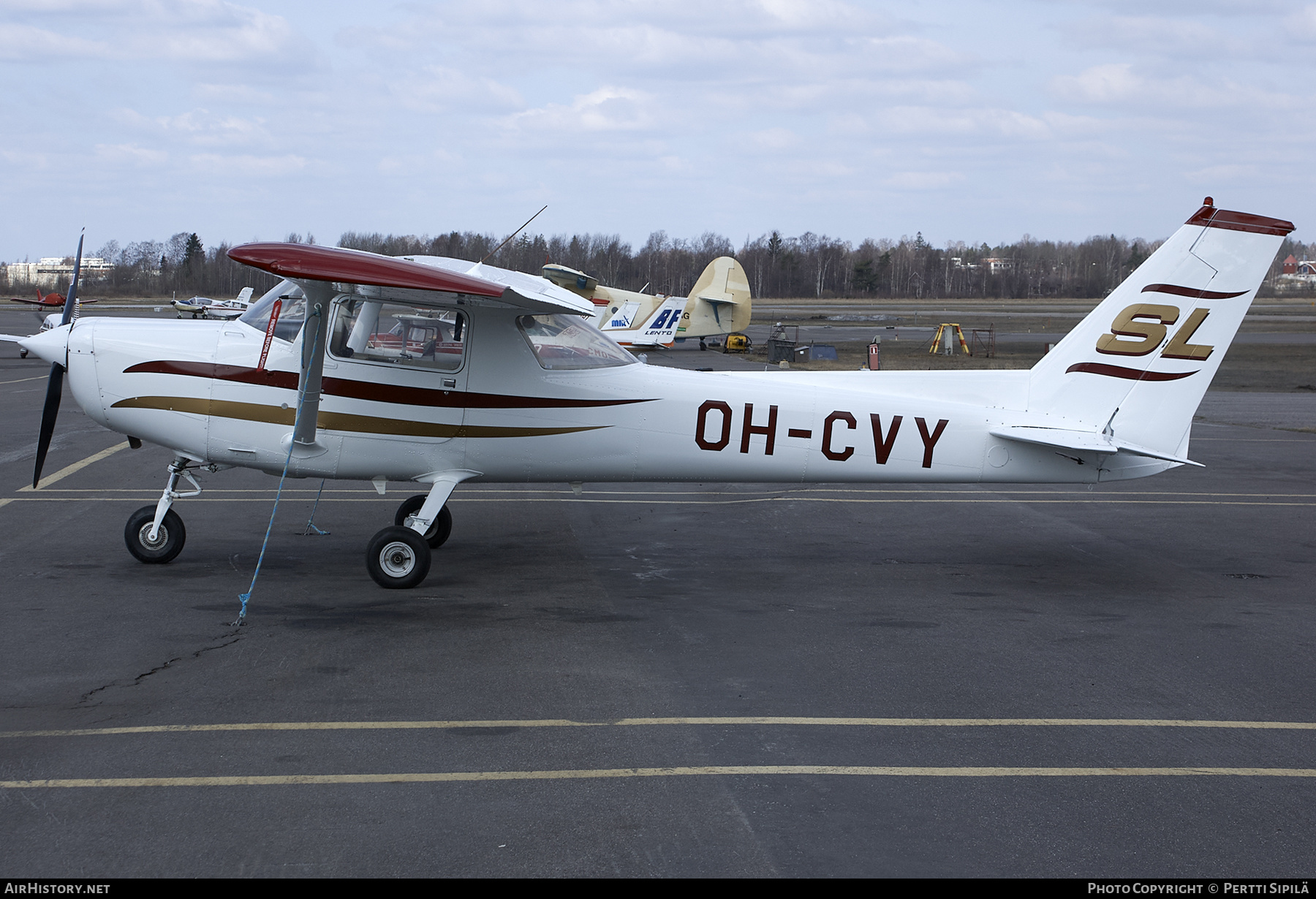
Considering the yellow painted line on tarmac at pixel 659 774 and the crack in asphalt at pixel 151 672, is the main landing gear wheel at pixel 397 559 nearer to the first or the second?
the crack in asphalt at pixel 151 672

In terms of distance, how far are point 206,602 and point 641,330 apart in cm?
3414

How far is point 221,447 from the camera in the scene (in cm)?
823

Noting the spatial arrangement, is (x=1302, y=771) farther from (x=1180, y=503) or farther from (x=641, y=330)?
(x=641, y=330)

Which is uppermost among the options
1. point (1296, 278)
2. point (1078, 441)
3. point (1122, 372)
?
point (1296, 278)

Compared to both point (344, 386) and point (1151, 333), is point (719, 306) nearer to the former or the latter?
point (1151, 333)

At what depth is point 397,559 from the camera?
800cm

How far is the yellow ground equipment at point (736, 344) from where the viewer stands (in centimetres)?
4362

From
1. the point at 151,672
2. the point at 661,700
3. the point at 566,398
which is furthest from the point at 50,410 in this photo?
the point at 661,700

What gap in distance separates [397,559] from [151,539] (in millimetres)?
2210

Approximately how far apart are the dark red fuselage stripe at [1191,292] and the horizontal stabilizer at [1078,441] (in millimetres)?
1289

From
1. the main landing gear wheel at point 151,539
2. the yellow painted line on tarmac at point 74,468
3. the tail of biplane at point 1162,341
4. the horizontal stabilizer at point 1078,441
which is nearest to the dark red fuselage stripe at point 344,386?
the main landing gear wheel at point 151,539

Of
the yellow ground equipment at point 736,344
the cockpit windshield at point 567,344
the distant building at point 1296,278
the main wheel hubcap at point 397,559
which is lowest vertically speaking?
the main wheel hubcap at point 397,559

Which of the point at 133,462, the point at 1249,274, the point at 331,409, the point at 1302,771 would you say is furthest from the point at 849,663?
the point at 133,462

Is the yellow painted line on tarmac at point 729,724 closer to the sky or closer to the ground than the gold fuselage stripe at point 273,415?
closer to the ground
